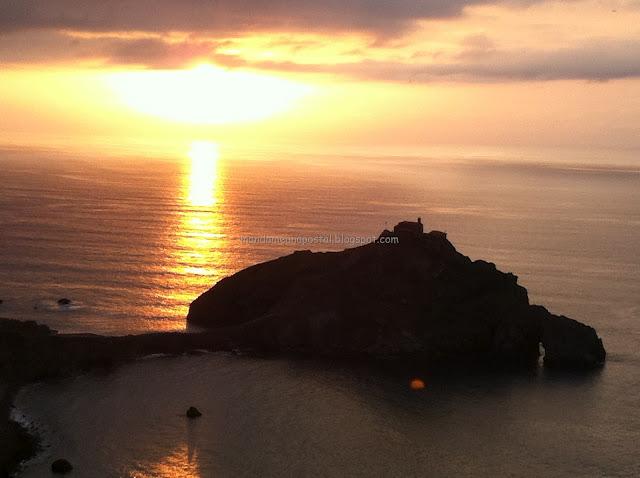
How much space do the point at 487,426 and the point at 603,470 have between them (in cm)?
1148

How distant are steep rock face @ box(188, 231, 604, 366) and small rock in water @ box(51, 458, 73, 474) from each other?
33.7 m

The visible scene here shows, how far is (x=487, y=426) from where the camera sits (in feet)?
249

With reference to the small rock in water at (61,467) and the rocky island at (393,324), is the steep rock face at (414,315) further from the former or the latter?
the small rock in water at (61,467)

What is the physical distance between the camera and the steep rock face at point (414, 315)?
9488 cm

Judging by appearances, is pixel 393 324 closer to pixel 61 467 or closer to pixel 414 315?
pixel 414 315

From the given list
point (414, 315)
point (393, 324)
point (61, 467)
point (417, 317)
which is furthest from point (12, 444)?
point (417, 317)

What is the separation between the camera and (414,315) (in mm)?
96438

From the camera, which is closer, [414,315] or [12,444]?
[12,444]

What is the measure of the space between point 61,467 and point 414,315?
4542 cm

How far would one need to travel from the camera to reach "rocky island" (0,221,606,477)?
9238cm

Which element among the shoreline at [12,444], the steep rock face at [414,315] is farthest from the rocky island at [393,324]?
the shoreline at [12,444]

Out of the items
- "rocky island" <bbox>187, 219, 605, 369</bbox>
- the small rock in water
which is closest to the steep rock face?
"rocky island" <bbox>187, 219, 605, 369</bbox>

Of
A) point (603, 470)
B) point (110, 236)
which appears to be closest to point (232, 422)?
point (603, 470)

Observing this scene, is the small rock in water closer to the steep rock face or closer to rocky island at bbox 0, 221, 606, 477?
rocky island at bbox 0, 221, 606, 477
